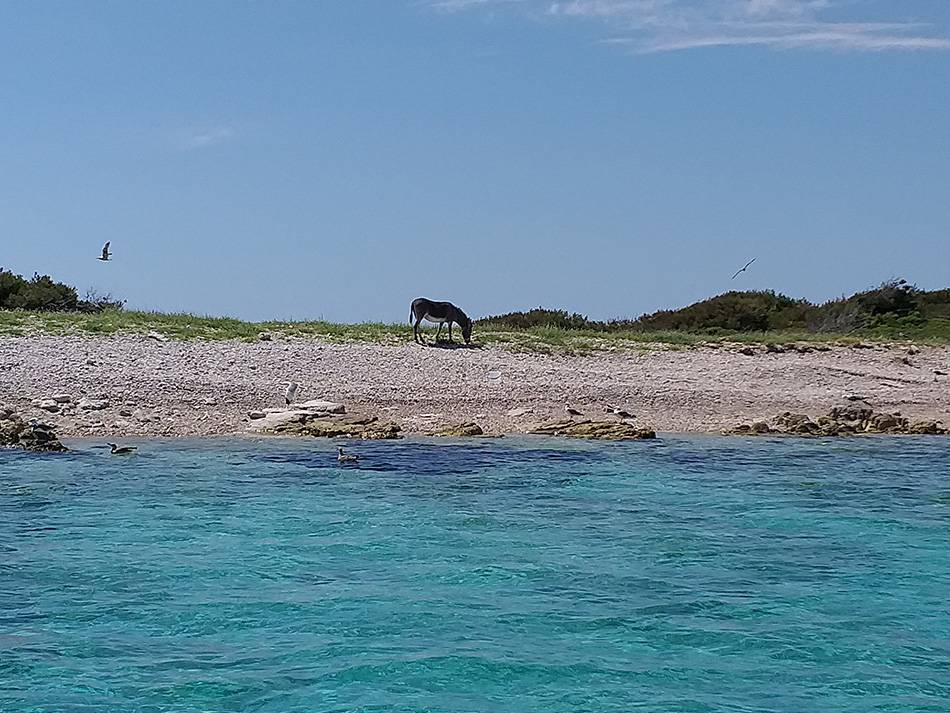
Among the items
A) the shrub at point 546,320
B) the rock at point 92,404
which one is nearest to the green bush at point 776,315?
the shrub at point 546,320

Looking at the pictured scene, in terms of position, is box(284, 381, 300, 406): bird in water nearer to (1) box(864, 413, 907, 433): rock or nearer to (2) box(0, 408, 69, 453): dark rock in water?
(2) box(0, 408, 69, 453): dark rock in water

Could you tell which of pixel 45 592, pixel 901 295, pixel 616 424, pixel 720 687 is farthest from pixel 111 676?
pixel 901 295

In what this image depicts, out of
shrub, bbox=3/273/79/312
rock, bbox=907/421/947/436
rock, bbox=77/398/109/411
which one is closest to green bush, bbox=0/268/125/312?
shrub, bbox=3/273/79/312

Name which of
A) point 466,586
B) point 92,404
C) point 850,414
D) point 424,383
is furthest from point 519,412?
point 466,586

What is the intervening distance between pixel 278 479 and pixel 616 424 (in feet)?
20.6

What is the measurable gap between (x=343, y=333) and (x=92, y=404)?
6.31 metres

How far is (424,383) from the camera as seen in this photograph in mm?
19938

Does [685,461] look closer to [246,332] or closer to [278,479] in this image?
[278,479]

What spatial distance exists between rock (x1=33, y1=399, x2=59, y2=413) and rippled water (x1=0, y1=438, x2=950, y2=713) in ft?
8.77

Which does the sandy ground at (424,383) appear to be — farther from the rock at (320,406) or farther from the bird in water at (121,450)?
the bird in water at (121,450)

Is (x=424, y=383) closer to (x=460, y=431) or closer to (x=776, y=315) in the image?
(x=460, y=431)

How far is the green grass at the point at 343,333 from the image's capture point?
21281 millimetres

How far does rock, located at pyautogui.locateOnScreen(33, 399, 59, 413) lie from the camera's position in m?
17.3

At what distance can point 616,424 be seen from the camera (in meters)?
18.1
